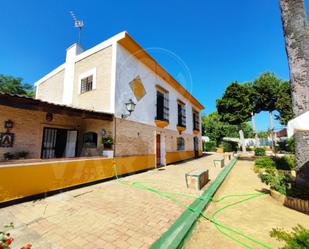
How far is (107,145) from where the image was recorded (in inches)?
271

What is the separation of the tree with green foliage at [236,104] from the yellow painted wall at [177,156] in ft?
16.5

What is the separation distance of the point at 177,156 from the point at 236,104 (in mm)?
7251

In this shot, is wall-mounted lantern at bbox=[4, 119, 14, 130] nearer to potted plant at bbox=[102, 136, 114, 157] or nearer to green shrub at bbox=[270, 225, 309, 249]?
potted plant at bbox=[102, 136, 114, 157]

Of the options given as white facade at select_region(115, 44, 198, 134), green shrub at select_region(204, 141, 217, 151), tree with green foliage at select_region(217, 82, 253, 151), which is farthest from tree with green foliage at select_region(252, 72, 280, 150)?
green shrub at select_region(204, 141, 217, 151)

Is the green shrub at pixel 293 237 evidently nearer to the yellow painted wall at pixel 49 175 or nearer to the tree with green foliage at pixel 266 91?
the yellow painted wall at pixel 49 175

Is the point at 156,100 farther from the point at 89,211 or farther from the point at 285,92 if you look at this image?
the point at 285,92

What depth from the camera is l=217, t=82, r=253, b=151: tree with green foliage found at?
14.5 metres

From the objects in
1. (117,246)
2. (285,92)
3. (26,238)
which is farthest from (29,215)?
(285,92)

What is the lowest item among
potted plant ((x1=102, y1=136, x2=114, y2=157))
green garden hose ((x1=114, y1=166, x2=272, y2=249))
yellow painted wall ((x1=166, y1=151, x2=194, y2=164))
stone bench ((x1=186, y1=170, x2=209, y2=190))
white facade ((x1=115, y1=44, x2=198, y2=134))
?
green garden hose ((x1=114, y1=166, x2=272, y2=249))

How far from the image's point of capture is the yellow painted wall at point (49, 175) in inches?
156

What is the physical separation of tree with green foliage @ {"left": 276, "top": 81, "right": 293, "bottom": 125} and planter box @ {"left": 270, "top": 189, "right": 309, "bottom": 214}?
12025 mm

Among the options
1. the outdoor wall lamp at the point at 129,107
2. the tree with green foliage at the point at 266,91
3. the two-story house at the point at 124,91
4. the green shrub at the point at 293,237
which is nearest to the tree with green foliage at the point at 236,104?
the tree with green foliage at the point at 266,91

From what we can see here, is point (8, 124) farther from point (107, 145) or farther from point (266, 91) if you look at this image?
point (266, 91)

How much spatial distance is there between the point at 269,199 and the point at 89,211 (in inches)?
196
